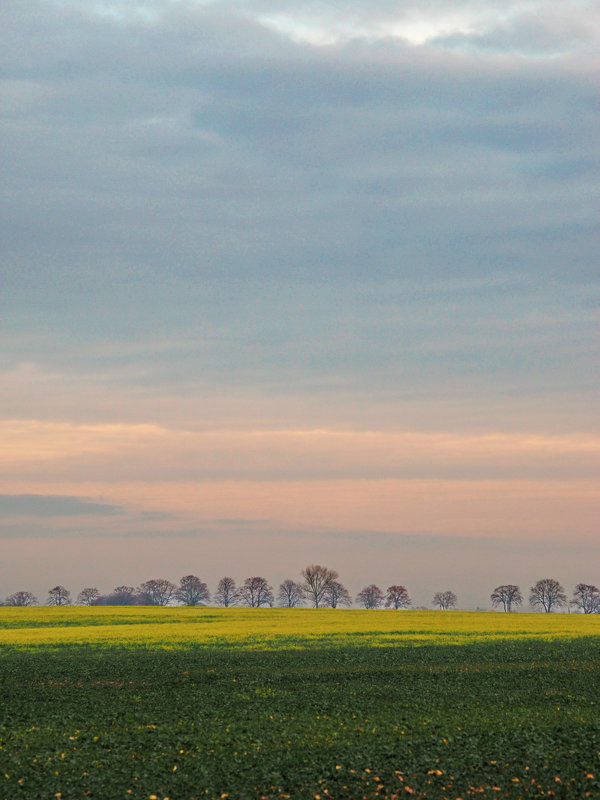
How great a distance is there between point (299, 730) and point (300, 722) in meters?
1.40

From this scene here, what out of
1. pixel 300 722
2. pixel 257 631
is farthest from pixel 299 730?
pixel 257 631

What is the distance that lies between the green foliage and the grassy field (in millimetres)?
78

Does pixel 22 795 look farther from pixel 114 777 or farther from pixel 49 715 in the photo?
pixel 49 715

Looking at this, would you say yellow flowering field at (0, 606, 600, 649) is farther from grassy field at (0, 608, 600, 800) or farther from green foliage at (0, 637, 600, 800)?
green foliage at (0, 637, 600, 800)

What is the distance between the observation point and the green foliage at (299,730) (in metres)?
23.0

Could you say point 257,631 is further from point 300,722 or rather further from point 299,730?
point 299,730

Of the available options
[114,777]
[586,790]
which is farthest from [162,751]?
[586,790]

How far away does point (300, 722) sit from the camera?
3062cm

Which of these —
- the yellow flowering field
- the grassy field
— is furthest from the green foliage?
the yellow flowering field

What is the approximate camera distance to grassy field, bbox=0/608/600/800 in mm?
23094

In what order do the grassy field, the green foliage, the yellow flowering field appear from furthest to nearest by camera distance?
the yellow flowering field < the grassy field < the green foliage

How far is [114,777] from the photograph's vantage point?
23.5 m

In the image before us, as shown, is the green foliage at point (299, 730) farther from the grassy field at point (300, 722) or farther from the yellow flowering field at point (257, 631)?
the yellow flowering field at point (257, 631)

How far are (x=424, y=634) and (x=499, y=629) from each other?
11.5 meters
